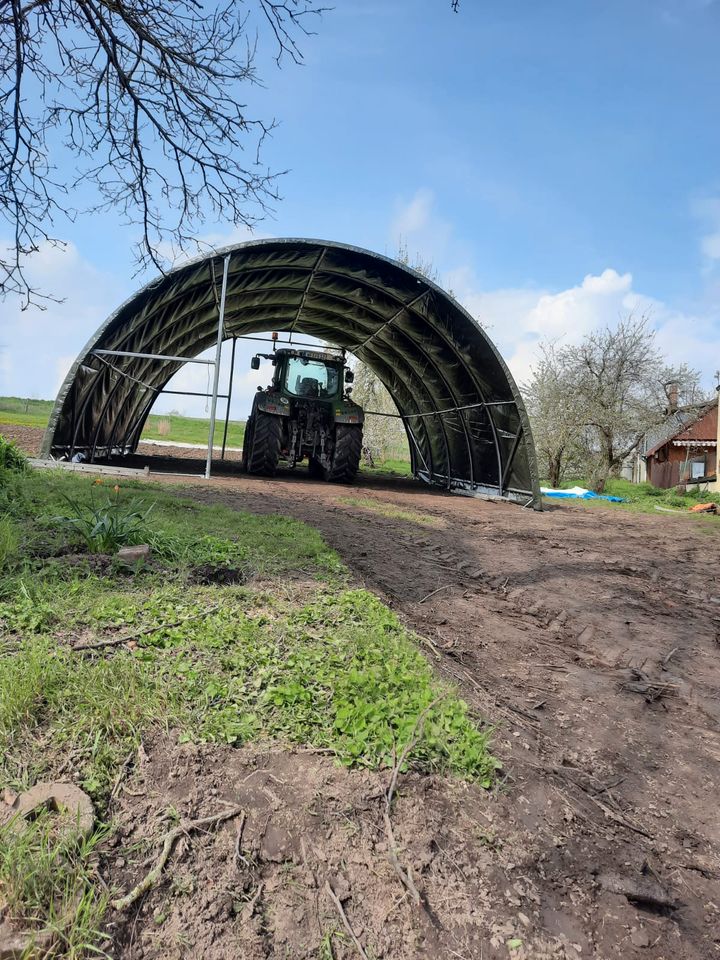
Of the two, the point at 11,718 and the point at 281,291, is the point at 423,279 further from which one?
the point at 11,718

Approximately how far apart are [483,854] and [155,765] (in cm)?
126

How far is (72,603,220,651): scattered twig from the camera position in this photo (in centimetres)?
321

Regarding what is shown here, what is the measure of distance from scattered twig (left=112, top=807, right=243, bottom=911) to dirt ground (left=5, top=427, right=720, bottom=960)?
0.04m

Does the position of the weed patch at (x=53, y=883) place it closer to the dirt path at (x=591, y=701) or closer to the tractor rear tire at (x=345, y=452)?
the dirt path at (x=591, y=701)

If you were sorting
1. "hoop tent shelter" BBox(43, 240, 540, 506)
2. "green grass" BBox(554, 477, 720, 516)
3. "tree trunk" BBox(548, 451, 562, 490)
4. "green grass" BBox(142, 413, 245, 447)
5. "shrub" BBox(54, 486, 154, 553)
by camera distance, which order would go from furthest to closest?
"green grass" BBox(142, 413, 245, 447)
"tree trunk" BBox(548, 451, 562, 490)
"green grass" BBox(554, 477, 720, 516)
"hoop tent shelter" BBox(43, 240, 540, 506)
"shrub" BBox(54, 486, 154, 553)

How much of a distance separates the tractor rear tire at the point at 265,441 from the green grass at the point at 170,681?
952cm

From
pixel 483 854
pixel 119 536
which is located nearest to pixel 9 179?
pixel 119 536

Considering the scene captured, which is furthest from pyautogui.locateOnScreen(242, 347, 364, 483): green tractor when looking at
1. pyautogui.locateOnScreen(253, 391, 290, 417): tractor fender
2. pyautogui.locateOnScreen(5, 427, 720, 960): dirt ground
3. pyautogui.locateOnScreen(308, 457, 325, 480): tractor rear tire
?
pyautogui.locateOnScreen(5, 427, 720, 960): dirt ground

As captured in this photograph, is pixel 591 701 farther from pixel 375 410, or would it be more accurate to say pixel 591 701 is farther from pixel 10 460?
pixel 375 410

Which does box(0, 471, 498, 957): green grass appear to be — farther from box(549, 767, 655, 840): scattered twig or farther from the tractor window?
the tractor window

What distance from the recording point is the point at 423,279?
1325 centimetres

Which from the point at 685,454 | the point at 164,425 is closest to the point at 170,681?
the point at 685,454

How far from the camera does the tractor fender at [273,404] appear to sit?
46.2ft

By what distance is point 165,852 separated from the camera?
80.9 inches
